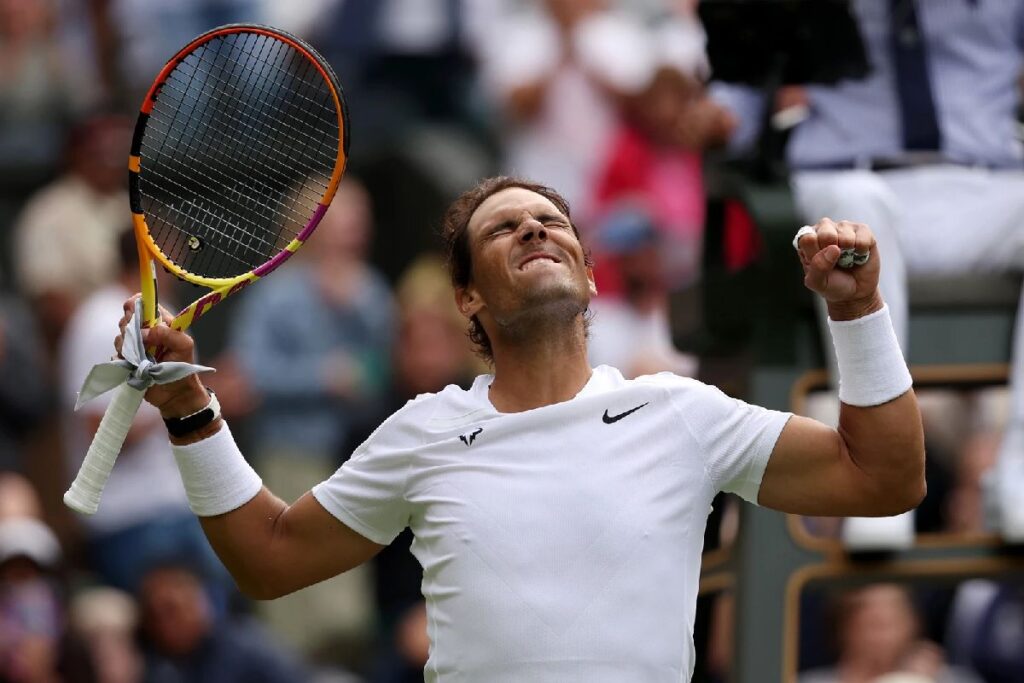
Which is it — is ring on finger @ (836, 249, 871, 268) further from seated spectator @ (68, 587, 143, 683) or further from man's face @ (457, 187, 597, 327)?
seated spectator @ (68, 587, 143, 683)

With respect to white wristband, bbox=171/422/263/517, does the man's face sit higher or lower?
higher

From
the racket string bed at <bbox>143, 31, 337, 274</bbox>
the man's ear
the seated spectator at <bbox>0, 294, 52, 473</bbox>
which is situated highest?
the racket string bed at <bbox>143, 31, 337, 274</bbox>

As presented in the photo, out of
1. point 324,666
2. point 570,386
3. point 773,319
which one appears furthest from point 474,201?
point 324,666

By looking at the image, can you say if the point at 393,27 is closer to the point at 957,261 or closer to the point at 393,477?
the point at 957,261

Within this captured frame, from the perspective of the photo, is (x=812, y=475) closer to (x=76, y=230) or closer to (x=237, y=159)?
(x=237, y=159)

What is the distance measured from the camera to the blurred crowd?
7191 mm

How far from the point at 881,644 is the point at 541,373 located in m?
3.45

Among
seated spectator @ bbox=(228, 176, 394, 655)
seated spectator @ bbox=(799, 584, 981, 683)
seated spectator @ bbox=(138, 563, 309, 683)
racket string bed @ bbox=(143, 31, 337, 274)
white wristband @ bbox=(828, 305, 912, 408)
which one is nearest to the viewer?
white wristband @ bbox=(828, 305, 912, 408)

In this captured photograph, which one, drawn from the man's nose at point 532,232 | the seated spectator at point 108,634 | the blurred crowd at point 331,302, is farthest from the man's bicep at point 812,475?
the seated spectator at point 108,634

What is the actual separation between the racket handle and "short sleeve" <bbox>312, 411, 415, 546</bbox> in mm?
363

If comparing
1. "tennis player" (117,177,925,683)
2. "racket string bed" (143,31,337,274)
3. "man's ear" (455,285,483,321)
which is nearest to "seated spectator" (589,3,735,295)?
"racket string bed" (143,31,337,274)

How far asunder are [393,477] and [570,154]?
16.5ft

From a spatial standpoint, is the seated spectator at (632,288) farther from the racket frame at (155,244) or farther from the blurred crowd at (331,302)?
the racket frame at (155,244)

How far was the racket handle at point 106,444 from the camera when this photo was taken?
3748 millimetres
